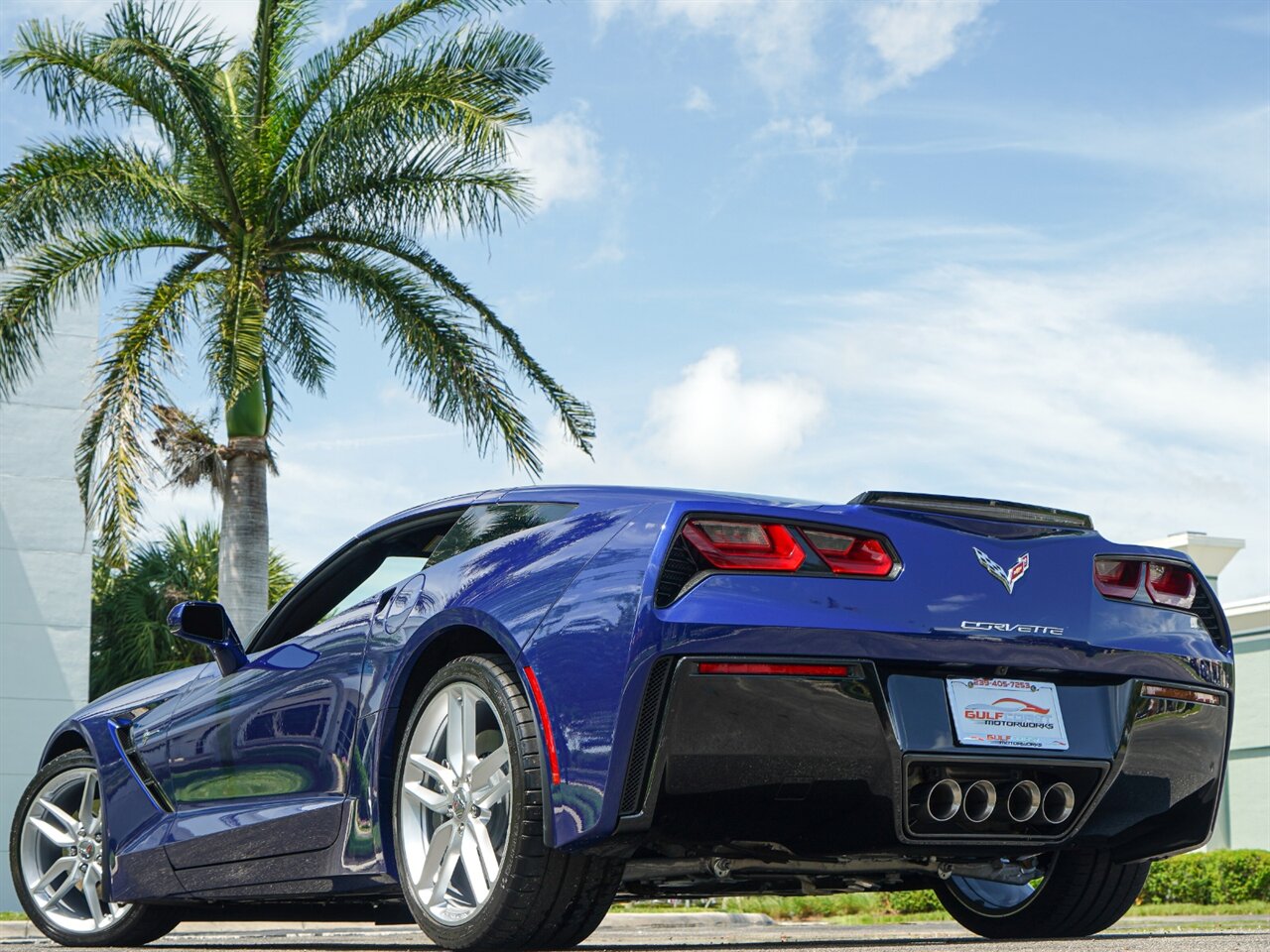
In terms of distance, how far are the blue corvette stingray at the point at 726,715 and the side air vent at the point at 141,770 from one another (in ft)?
2.07

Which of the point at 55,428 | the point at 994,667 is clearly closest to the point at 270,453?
the point at 55,428

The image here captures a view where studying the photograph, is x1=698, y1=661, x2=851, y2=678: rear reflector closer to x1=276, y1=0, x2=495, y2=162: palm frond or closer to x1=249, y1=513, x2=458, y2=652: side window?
x1=249, y1=513, x2=458, y2=652: side window

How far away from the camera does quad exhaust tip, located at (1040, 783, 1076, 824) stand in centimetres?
438

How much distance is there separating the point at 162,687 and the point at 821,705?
→ 123 inches

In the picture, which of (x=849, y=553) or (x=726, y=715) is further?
(x=849, y=553)

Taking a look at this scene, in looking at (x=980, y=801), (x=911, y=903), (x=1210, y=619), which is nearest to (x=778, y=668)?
(x=980, y=801)

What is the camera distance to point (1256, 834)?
84.2 ft

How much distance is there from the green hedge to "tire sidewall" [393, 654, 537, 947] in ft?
55.9

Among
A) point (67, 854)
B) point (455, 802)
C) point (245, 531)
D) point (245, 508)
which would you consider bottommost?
point (67, 854)

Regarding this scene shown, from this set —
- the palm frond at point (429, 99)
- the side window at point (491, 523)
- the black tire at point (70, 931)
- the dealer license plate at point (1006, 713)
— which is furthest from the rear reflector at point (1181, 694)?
the palm frond at point (429, 99)

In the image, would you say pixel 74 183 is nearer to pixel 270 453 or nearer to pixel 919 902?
pixel 270 453

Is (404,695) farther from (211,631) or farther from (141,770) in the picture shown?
(141,770)

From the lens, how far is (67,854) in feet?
21.4

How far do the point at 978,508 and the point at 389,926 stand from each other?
8.12 meters
